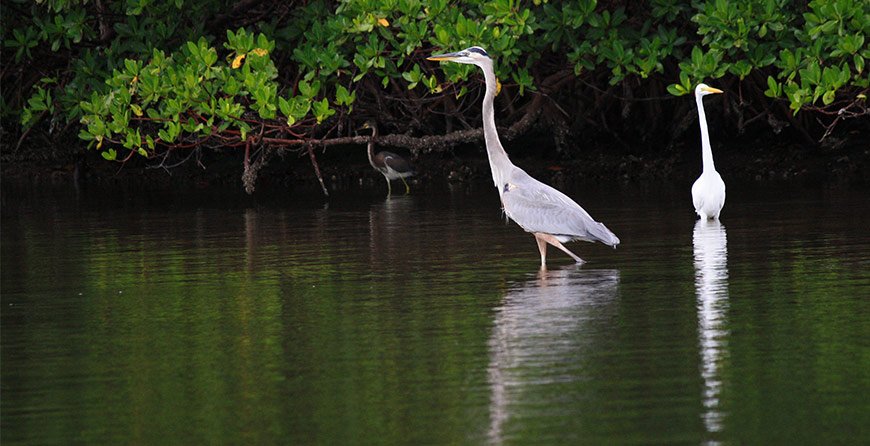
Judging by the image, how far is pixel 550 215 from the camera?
435 inches

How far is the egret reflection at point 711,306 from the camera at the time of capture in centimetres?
630

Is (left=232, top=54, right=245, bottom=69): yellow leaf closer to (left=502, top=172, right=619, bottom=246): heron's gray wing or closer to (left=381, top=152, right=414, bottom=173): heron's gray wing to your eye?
(left=381, top=152, right=414, bottom=173): heron's gray wing

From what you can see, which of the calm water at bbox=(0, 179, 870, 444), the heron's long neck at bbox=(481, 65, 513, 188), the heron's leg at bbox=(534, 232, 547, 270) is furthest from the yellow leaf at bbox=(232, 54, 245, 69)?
the heron's leg at bbox=(534, 232, 547, 270)

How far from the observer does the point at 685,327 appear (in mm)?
8000

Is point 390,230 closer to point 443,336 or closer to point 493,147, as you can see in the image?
point 493,147

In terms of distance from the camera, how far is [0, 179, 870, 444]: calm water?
6.08 meters

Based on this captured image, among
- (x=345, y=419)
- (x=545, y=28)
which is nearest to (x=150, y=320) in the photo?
(x=345, y=419)

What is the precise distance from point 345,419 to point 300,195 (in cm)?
1385

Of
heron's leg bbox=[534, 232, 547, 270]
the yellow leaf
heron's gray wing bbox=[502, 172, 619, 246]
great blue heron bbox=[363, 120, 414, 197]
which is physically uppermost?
Result: the yellow leaf

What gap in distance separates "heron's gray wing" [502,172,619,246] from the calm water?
24 centimetres

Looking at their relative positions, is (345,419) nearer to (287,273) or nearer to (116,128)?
(287,273)

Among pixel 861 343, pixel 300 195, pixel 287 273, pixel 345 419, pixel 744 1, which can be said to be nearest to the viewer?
pixel 345 419

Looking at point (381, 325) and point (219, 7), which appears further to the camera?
point (219, 7)

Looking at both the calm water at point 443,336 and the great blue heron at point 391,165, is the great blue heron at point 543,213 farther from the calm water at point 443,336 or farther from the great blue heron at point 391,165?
the great blue heron at point 391,165
